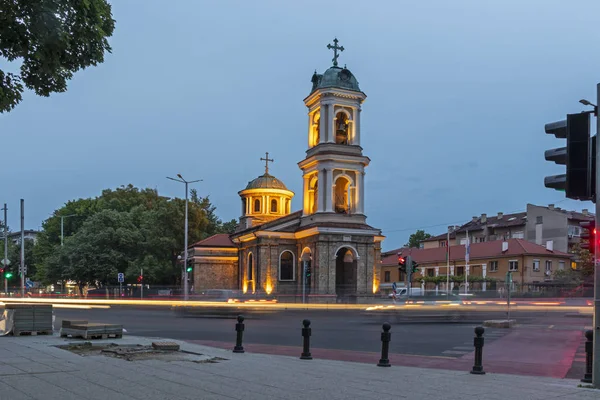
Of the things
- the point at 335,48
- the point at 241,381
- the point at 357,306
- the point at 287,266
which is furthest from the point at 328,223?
the point at 241,381

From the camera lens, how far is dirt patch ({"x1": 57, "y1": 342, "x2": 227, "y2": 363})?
40.4 feet

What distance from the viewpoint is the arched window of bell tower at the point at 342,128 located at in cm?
5869

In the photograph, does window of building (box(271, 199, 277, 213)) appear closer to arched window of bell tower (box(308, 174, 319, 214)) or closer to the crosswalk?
arched window of bell tower (box(308, 174, 319, 214))

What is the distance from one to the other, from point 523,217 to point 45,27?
87.2 m

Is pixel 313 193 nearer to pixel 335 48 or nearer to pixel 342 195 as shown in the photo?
pixel 342 195

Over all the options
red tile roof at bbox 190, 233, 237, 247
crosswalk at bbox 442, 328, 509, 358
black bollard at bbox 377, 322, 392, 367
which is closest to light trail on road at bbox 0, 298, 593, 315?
crosswalk at bbox 442, 328, 509, 358

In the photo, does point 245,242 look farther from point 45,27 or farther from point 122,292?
point 45,27

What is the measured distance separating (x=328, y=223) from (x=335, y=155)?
244 inches

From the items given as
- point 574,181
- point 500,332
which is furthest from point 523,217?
point 574,181

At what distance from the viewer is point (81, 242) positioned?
2832 inches

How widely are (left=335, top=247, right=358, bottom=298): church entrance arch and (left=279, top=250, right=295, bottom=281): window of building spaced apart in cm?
441

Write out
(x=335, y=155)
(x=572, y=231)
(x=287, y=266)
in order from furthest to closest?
1. (x=572, y=231)
2. (x=287, y=266)
3. (x=335, y=155)

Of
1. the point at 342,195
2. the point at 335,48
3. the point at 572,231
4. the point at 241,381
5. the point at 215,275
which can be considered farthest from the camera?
the point at 572,231

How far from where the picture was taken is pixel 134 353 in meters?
12.8
